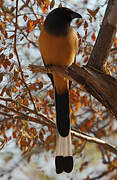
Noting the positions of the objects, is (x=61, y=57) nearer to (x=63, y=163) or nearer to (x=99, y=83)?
(x=99, y=83)

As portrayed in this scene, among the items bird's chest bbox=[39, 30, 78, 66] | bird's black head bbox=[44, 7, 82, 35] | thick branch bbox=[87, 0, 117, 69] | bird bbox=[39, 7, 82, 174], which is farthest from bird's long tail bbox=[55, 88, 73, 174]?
thick branch bbox=[87, 0, 117, 69]

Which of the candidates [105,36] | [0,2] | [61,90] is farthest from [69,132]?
[0,2]

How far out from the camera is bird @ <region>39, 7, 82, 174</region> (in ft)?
9.23

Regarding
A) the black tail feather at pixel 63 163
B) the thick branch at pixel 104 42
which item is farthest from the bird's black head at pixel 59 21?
the black tail feather at pixel 63 163

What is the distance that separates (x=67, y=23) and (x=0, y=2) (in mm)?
814

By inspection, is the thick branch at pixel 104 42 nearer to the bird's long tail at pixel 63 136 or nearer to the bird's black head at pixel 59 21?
the bird's black head at pixel 59 21

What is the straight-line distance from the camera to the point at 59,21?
3.02 meters

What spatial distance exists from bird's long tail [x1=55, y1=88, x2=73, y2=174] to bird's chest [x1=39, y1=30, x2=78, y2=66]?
1.13 feet

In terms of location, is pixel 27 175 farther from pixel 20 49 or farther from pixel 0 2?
pixel 0 2

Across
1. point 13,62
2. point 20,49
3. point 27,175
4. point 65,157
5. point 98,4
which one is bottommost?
point 27,175

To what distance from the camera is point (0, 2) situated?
11.0 ft

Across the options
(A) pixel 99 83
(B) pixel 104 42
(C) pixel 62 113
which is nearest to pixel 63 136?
(C) pixel 62 113

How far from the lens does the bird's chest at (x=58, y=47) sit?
2.82 meters

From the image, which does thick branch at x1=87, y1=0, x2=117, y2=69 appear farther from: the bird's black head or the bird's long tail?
the bird's long tail
